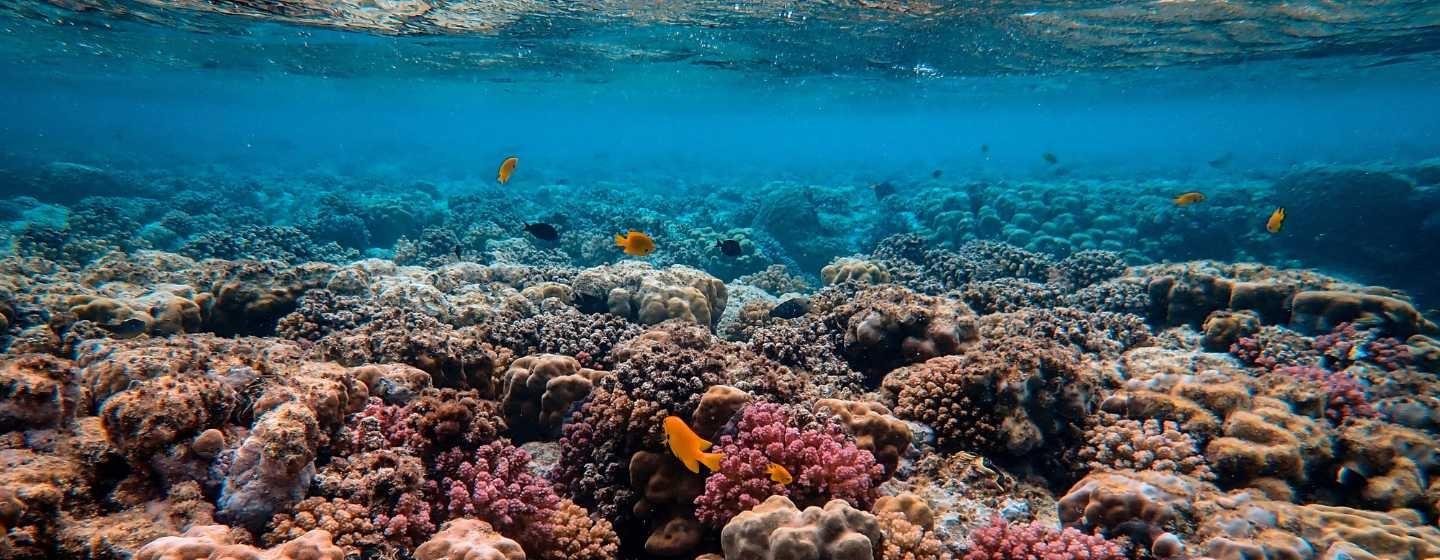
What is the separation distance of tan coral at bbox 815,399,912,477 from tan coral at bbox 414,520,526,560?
8.97 feet

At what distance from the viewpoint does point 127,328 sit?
7180 mm

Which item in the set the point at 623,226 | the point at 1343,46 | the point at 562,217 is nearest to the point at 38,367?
the point at 623,226

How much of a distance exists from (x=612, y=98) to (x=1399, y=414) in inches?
2074

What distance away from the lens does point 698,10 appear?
20.5 meters

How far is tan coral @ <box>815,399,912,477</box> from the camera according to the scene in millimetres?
4934

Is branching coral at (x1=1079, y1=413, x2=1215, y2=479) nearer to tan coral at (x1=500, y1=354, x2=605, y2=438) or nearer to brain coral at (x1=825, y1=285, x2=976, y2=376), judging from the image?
brain coral at (x1=825, y1=285, x2=976, y2=376)

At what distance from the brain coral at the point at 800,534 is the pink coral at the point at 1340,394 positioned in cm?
569

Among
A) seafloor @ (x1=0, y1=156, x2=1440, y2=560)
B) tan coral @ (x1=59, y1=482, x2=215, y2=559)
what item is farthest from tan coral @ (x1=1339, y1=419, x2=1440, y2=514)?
tan coral @ (x1=59, y1=482, x2=215, y2=559)

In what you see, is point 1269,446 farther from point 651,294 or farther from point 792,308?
point 651,294

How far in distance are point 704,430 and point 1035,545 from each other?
2.42 metres

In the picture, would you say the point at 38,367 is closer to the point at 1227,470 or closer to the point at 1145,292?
the point at 1227,470

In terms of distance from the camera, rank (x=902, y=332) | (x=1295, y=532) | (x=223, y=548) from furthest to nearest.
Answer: (x=902, y=332) < (x=1295, y=532) < (x=223, y=548)

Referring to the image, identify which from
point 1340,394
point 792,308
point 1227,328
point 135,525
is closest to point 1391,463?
point 1340,394

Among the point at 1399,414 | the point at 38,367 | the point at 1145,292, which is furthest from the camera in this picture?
the point at 1145,292
